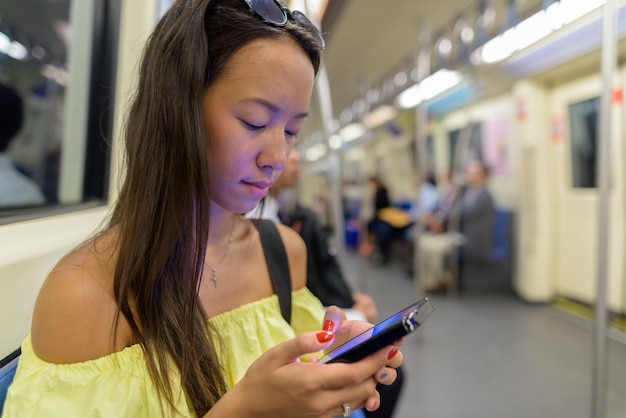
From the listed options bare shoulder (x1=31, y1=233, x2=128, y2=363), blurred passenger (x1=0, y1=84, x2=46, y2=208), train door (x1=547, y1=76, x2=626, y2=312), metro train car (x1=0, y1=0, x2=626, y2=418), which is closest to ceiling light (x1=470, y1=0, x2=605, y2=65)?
metro train car (x1=0, y1=0, x2=626, y2=418)

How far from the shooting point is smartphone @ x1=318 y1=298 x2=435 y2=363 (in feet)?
1.52

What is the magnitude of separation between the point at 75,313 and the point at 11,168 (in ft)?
3.60

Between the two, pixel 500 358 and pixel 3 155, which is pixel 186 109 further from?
pixel 500 358

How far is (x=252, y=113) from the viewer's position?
61cm

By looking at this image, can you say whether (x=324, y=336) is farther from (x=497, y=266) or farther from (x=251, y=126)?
(x=497, y=266)

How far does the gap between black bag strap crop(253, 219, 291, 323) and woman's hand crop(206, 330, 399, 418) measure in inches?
14.1

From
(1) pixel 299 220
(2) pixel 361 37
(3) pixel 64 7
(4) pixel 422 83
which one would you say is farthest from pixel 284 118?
(2) pixel 361 37

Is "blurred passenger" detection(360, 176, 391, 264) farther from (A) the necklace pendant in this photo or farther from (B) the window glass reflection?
(A) the necklace pendant

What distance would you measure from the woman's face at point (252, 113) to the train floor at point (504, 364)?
1344 millimetres

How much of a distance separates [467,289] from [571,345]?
1746 millimetres

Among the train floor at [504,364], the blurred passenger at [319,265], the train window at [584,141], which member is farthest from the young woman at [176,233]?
the train window at [584,141]

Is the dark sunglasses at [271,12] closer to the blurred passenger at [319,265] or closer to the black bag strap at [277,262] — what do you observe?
the black bag strap at [277,262]

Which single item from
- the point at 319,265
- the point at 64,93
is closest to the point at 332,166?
the point at 319,265

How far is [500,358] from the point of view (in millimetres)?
2855
